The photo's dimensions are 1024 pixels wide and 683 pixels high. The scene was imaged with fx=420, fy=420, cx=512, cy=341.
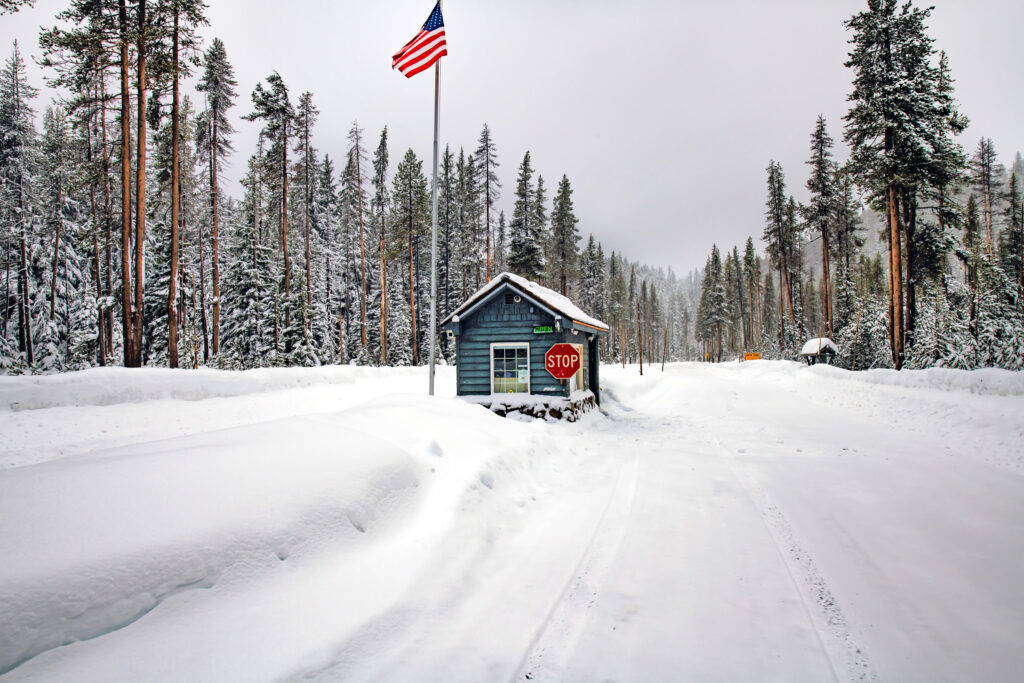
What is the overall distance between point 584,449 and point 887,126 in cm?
2030

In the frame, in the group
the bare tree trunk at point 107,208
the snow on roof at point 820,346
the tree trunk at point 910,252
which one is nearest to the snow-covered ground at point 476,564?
the bare tree trunk at point 107,208

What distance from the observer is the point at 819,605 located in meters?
3.52

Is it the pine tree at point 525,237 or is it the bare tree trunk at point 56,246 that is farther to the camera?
the pine tree at point 525,237

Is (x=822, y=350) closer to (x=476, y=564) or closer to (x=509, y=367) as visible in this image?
(x=509, y=367)

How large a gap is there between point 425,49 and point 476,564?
472 inches

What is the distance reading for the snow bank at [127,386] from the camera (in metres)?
10.4

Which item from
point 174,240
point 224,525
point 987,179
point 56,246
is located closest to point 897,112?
point 224,525

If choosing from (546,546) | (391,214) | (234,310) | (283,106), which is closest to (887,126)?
(546,546)

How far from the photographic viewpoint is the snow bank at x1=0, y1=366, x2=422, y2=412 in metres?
10.4

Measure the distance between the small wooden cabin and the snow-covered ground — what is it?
6.25 meters

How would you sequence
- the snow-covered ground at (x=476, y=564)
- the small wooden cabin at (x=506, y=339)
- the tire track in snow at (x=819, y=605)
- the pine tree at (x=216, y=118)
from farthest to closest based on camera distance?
the pine tree at (x=216, y=118)
the small wooden cabin at (x=506, y=339)
the tire track in snow at (x=819, y=605)
the snow-covered ground at (x=476, y=564)

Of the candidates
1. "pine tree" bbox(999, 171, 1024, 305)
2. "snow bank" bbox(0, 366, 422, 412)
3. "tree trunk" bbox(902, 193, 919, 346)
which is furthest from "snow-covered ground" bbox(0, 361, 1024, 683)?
"pine tree" bbox(999, 171, 1024, 305)

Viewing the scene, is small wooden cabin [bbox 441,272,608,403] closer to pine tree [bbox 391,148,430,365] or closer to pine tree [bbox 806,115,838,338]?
pine tree [bbox 391,148,430,365]

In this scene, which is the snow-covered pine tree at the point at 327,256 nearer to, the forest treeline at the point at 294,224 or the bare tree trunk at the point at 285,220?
the forest treeline at the point at 294,224
